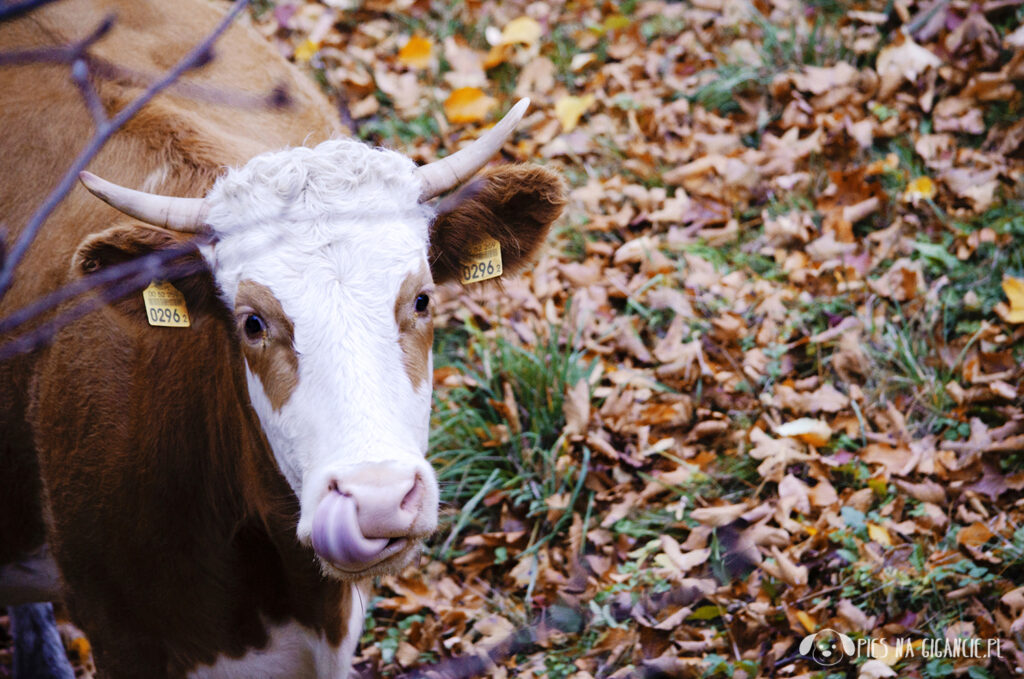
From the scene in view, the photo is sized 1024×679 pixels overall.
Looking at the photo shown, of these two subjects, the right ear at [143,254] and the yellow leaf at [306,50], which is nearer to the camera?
the right ear at [143,254]

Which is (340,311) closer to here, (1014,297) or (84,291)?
(84,291)

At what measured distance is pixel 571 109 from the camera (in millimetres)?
5703

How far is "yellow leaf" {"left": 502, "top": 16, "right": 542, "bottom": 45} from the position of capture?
6.25 m

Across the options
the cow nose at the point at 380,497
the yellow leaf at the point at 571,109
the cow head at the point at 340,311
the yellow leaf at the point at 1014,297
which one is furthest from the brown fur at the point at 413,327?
the yellow leaf at the point at 571,109

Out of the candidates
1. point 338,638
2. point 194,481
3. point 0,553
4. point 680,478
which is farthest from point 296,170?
point 680,478

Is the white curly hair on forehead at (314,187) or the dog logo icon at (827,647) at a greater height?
the white curly hair on forehead at (314,187)

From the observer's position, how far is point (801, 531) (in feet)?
10.8

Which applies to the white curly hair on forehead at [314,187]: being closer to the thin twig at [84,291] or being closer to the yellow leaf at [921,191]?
the thin twig at [84,291]

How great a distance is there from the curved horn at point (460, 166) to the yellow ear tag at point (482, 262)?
0.83 ft

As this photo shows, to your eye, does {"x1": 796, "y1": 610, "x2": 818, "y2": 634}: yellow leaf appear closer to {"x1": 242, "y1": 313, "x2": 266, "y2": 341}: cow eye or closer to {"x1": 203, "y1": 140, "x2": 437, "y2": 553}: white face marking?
{"x1": 203, "y1": 140, "x2": 437, "y2": 553}: white face marking

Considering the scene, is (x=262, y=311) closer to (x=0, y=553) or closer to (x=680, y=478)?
(x=0, y=553)

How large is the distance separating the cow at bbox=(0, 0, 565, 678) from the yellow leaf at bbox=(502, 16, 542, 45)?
3.43 m

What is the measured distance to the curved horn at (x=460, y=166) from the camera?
251 cm

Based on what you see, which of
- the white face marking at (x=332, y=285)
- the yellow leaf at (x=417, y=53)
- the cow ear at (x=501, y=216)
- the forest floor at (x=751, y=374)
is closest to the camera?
the white face marking at (x=332, y=285)
